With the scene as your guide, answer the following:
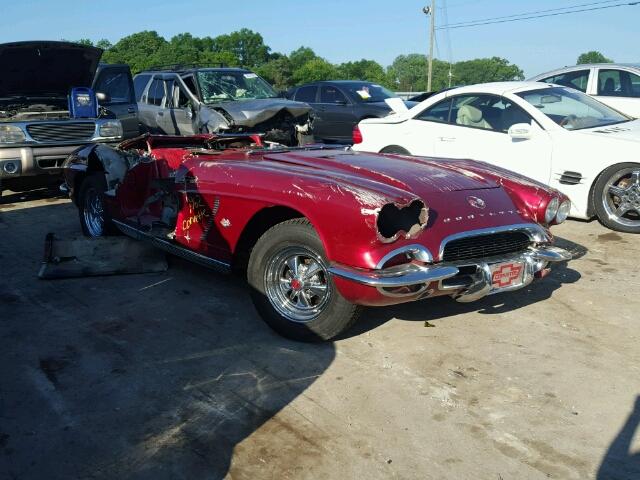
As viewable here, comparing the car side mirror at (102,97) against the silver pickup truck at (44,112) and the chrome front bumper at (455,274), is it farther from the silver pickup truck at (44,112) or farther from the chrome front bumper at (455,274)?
the chrome front bumper at (455,274)

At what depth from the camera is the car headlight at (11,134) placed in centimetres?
784

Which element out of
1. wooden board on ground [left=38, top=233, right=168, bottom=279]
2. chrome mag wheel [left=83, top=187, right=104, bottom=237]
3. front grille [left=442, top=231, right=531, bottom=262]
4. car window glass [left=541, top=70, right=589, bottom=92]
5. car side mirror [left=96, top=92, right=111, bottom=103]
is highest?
car window glass [left=541, top=70, right=589, bottom=92]

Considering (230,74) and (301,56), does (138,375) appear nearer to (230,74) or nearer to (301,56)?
(230,74)

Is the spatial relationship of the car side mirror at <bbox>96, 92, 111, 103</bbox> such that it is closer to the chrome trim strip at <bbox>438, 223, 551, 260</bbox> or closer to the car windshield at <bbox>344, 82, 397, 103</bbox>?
the car windshield at <bbox>344, 82, 397, 103</bbox>

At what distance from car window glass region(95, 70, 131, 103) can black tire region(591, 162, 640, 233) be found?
7.48m

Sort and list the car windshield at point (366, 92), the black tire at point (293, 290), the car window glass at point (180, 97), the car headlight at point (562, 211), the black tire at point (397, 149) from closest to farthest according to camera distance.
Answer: the black tire at point (293, 290) → the car headlight at point (562, 211) → the black tire at point (397, 149) → the car window glass at point (180, 97) → the car windshield at point (366, 92)

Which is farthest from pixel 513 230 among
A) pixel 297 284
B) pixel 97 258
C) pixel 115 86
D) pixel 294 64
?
pixel 294 64

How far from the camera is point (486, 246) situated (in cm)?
374

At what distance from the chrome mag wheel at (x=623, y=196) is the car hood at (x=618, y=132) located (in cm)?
36

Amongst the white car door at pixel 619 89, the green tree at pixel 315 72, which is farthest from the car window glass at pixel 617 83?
the green tree at pixel 315 72

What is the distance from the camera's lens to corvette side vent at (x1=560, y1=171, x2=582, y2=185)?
6352mm

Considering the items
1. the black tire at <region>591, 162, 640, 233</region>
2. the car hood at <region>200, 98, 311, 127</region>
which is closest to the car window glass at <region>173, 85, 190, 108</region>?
the car hood at <region>200, 98, 311, 127</region>

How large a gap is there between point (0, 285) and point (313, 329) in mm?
2892

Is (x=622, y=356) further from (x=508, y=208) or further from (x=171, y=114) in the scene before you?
(x=171, y=114)
